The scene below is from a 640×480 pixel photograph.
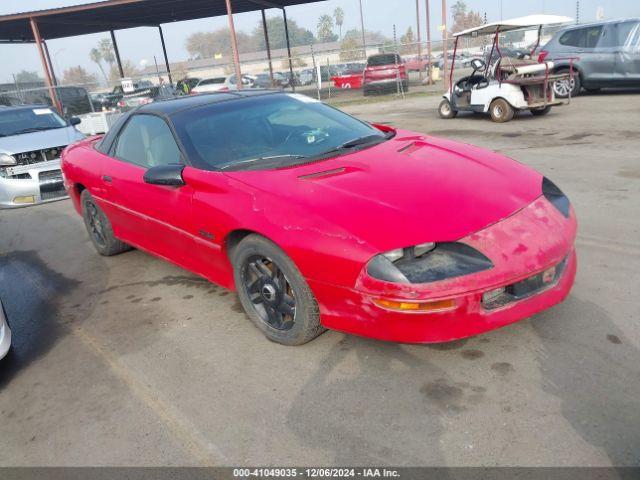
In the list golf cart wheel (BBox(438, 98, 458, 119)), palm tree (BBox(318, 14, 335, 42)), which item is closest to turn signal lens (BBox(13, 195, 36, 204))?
golf cart wheel (BBox(438, 98, 458, 119))

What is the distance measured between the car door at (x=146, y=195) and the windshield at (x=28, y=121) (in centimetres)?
505

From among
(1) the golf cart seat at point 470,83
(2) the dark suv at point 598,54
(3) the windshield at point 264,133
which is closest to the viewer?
(3) the windshield at point 264,133

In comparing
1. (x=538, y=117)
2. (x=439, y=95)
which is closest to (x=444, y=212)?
(x=538, y=117)

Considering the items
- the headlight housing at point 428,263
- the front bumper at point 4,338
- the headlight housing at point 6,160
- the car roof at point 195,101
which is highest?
the car roof at point 195,101

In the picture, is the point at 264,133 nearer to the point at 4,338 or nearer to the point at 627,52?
the point at 4,338

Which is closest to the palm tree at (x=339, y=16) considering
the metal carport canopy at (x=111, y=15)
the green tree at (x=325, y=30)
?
the green tree at (x=325, y=30)

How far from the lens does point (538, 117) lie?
35.2 feet

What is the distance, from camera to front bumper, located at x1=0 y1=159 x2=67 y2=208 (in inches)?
284

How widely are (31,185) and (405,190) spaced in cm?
646

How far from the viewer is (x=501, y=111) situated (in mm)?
10602

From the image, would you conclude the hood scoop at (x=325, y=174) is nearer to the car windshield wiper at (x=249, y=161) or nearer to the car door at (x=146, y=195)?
the car windshield wiper at (x=249, y=161)

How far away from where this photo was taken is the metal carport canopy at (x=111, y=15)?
1931 cm

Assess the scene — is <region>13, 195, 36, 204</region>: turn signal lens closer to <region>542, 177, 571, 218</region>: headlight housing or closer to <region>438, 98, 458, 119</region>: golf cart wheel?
<region>542, 177, 571, 218</region>: headlight housing

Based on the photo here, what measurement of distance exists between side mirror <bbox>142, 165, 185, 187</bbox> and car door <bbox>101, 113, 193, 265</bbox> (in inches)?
2.6
